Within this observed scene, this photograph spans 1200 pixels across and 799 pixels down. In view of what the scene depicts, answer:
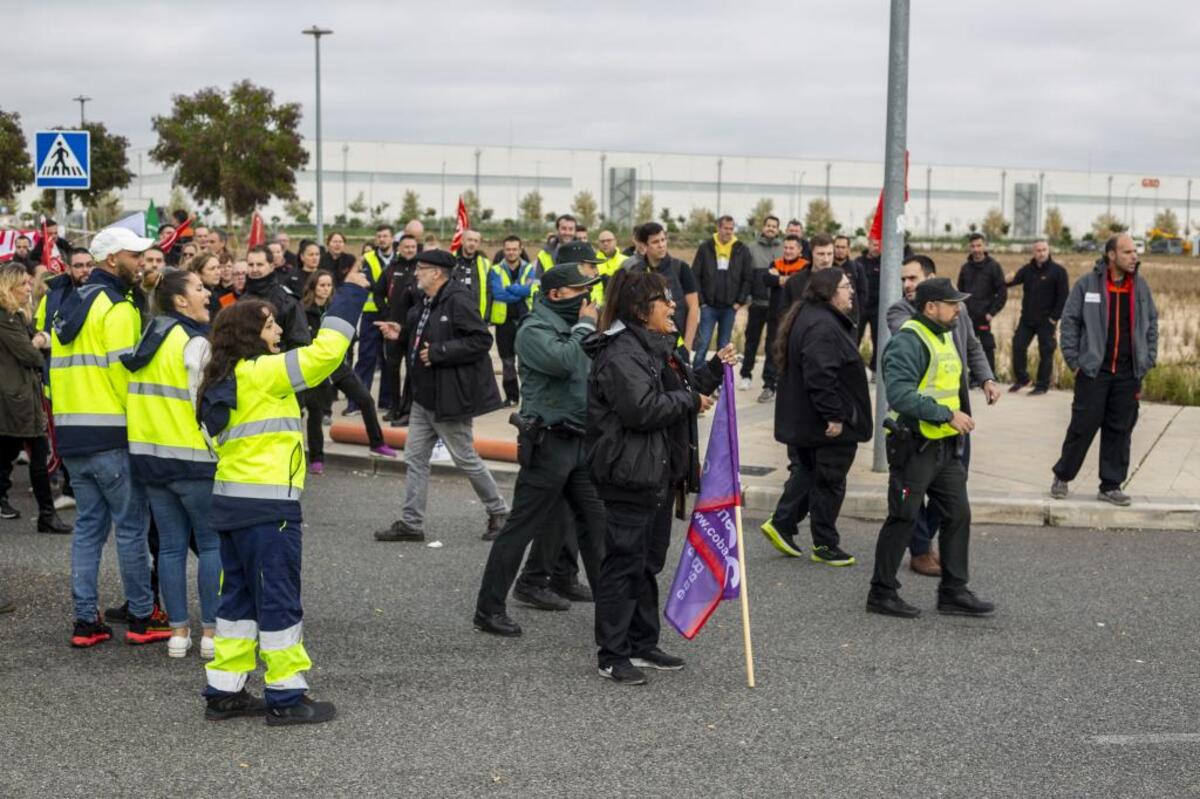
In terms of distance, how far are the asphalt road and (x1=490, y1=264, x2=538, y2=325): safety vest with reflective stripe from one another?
6601 millimetres

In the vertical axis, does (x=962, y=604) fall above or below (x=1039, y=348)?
below

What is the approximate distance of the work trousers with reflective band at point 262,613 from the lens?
5750 millimetres

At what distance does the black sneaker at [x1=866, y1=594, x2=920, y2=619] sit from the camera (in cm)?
756

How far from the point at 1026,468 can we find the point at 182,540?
7329mm

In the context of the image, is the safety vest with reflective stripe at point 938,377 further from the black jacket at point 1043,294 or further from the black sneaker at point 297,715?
the black jacket at point 1043,294

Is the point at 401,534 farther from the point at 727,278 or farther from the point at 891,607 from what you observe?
the point at 727,278

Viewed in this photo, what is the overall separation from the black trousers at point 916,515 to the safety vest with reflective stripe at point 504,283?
25.2 feet

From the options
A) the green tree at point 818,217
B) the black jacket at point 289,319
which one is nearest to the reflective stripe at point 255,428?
the black jacket at point 289,319

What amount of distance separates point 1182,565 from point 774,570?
2496mm

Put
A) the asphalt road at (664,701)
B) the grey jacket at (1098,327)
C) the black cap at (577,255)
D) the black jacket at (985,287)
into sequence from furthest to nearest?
the black jacket at (985,287) < the grey jacket at (1098,327) < the black cap at (577,255) < the asphalt road at (664,701)

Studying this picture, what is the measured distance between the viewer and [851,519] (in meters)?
10.4

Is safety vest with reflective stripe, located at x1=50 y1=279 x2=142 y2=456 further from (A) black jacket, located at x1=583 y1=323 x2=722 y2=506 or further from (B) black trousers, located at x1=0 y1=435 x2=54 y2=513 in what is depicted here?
(B) black trousers, located at x1=0 y1=435 x2=54 y2=513

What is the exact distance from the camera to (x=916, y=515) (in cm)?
768

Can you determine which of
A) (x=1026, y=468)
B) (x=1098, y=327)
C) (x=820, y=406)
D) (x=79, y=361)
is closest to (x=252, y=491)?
(x=79, y=361)
